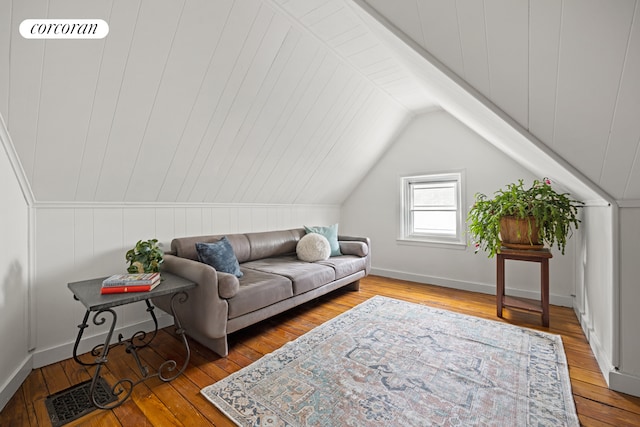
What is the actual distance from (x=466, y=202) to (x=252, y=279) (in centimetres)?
311

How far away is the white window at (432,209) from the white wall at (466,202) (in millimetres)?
124

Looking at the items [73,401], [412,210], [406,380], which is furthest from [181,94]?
[412,210]

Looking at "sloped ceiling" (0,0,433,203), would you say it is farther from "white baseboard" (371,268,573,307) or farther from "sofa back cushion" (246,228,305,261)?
"white baseboard" (371,268,573,307)

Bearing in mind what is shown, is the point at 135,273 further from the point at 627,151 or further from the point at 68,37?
the point at 627,151

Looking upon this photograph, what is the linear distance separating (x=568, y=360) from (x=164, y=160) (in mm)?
3620

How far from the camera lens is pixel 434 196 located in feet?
13.9

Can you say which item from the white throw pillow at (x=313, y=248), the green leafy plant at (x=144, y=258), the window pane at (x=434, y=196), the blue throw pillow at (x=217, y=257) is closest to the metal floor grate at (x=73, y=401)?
the green leafy plant at (x=144, y=258)

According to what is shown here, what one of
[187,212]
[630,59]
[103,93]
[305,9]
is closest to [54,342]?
[187,212]

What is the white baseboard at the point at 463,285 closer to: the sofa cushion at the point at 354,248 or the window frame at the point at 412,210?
the window frame at the point at 412,210

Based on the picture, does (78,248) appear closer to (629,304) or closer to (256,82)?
(256,82)

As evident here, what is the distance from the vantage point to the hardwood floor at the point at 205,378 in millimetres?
1451

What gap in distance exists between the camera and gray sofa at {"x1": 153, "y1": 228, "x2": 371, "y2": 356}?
1978 millimetres

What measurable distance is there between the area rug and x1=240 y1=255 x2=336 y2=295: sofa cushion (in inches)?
17.4

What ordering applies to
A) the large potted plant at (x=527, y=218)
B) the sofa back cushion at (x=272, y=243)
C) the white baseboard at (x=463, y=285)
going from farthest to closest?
the sofa back cushion at (x=272, y=243)
the white baseboard at (x=463, y=285)
the large potted plant at (x=527, y=218)
